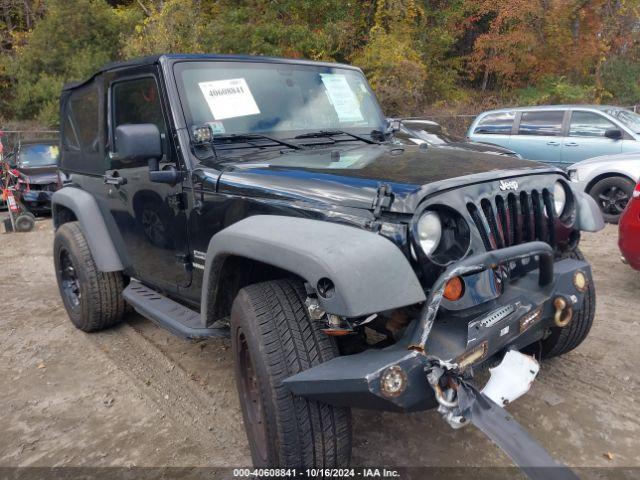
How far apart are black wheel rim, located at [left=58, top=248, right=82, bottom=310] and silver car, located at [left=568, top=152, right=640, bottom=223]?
21.5ft

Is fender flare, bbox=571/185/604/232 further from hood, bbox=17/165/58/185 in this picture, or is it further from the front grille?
hood, bbox=17/165/58/185

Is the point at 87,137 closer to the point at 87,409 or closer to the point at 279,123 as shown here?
the point at 279,123

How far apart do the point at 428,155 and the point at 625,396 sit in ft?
6.09

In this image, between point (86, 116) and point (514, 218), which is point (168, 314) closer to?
point (86, 116)

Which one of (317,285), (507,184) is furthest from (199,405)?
(507,184)

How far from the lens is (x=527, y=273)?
2605 mm

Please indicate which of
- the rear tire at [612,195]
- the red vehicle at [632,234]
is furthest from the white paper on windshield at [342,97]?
the rear tire at [612,195]

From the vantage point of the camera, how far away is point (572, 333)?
3.48m

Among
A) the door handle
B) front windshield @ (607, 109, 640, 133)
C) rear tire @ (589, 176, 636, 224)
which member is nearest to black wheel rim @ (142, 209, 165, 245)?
the door handle

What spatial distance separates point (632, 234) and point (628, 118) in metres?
5.55

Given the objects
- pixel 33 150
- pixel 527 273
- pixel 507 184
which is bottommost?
pixel 33 150

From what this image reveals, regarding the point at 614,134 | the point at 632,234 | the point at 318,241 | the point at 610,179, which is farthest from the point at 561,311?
the point at 614,134

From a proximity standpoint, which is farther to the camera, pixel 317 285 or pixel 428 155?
pixel 428 155

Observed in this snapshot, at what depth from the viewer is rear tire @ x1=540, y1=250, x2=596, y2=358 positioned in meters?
3.40
